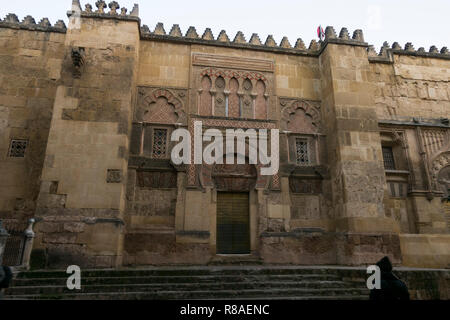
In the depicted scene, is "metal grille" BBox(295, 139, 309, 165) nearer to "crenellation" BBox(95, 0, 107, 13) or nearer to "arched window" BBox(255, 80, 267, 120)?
"arched window" BBox(255, 80, 267, 120)

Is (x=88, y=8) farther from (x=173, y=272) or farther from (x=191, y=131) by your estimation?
(x=173, y=272)

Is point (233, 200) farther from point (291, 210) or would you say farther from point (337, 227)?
point (337, 227)

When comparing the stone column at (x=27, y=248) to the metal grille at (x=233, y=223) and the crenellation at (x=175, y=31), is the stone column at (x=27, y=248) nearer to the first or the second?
the metal grille at (x=233, y=223)

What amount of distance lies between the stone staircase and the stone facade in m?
1.18

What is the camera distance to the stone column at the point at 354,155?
8.19 meters

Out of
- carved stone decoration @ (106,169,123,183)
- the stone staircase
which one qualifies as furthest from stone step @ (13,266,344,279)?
carved stone decoration @ (106,169,123,183)

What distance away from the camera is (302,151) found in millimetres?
9664

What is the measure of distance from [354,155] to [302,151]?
1.54 m

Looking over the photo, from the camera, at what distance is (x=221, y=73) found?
32.0 ft

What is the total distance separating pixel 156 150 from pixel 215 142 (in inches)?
68.9

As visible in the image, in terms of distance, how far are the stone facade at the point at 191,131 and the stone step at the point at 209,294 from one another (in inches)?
71.2

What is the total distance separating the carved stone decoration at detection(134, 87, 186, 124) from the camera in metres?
9.07

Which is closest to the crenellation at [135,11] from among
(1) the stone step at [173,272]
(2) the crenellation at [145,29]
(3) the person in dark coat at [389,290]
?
(2) the crenellation at [145,29]

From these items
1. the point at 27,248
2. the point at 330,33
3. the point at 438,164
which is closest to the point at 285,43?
the point at 330,33
